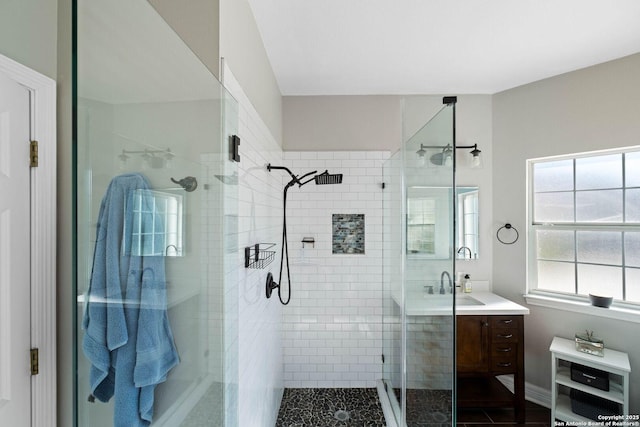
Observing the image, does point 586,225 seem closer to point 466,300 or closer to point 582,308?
point 582,308

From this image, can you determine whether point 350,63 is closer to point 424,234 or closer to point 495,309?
point 424,234

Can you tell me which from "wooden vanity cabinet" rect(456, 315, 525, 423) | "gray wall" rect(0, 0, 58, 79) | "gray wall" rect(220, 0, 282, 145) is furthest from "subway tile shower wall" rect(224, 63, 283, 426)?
"wooden vanity cabinet" rect(456, 315, 525, 423)

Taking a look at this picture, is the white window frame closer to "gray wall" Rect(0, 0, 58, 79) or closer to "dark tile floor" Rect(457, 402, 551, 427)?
"dark tile floor" Rect(457, 402, 551, 427)

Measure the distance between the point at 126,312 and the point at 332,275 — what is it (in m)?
2.31

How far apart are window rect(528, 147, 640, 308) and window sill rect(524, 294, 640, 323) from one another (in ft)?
0.26

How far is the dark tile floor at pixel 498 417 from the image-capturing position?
2.22 m

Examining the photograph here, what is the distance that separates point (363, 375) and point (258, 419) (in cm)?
134

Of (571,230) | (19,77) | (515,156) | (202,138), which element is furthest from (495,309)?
(19,77)

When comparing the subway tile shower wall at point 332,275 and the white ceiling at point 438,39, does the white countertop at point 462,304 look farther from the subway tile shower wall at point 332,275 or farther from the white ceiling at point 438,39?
the white ceiling at point 438,39

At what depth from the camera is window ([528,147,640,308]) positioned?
217 cm

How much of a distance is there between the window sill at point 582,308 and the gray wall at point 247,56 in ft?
8.72

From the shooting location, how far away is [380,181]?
9.14 ft

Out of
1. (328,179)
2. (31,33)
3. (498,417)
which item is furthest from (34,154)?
(498,417)

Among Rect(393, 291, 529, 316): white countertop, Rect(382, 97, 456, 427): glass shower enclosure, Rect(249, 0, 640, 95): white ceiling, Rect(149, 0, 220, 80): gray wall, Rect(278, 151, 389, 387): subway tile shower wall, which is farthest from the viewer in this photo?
Rect(278, 151, 389, 387): subway tile shower wall
